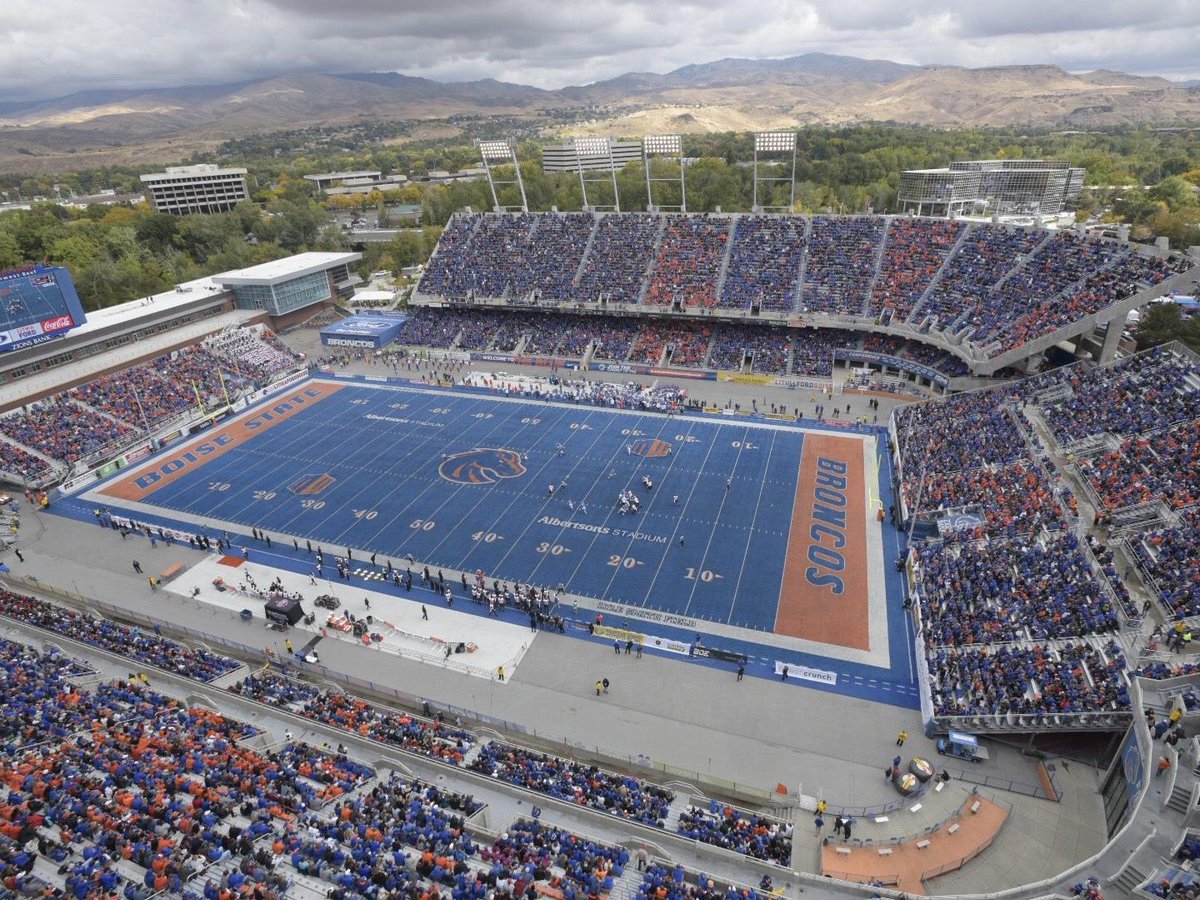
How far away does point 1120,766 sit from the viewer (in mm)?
17219

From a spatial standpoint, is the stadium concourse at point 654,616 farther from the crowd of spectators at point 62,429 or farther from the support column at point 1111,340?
the support column at point 1111,340

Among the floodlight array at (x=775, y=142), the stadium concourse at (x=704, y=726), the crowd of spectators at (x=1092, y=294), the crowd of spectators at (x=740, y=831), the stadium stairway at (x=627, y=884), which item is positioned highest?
the floodlight array at (x=775, y=142)

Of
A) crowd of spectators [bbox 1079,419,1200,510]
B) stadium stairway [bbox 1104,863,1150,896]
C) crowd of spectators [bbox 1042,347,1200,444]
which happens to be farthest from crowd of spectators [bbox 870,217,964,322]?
stadium stairway [bbox 1104,863,1150,896]

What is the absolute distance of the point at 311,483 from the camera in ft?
121

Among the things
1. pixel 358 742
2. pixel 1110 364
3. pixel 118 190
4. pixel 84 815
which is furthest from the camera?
pixel 118 190

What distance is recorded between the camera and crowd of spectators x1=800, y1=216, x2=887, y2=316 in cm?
4903

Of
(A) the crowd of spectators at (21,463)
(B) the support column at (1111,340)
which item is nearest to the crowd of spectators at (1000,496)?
(B) the support column at (1111,340)

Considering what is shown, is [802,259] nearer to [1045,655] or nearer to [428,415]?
[428,415]

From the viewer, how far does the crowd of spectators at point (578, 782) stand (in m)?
16.8

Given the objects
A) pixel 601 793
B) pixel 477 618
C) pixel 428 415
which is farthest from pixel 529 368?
pixel 601 793

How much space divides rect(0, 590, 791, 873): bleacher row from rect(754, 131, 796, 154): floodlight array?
5202 centimetres

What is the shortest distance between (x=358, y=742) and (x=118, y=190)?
7214 inches

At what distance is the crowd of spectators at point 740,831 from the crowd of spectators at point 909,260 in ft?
126

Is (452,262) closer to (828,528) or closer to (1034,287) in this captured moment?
(828,528)
